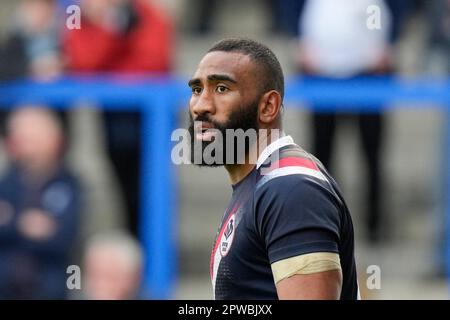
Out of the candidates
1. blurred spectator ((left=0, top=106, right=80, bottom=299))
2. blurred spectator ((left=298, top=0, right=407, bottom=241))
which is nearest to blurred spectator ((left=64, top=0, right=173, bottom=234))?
blurred spectator ((left=0, top=106, right=80, bottom=299))

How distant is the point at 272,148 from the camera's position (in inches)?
164

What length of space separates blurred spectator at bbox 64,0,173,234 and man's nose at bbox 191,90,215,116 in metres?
4.81

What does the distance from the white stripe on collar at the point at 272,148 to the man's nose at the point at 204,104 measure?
0.23m

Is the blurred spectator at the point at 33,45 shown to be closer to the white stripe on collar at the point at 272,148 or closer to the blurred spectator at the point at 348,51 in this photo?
the blurred spectator at the point at 348,51

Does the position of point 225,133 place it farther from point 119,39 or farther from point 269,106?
point 119,39

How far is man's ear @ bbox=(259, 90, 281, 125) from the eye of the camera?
13.5 ft

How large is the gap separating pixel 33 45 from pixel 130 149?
3.68ft

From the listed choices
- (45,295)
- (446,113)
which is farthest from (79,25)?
(446,113)

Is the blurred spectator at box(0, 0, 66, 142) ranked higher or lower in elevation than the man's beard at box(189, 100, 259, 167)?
higher

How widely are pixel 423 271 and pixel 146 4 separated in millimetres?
2809

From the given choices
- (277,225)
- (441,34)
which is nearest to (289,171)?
(277,225)

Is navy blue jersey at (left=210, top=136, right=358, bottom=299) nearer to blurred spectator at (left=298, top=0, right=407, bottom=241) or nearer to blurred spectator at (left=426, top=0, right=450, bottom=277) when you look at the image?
blurred spectator at (left=298, top=0, right=407, bottom=241)

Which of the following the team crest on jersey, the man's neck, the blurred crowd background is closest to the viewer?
the team crest on jersey

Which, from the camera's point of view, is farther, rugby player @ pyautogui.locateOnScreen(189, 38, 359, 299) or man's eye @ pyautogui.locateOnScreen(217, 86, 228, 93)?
man's eye @ pyautogui.locateOnScreen(217, 86, 228, 93)
